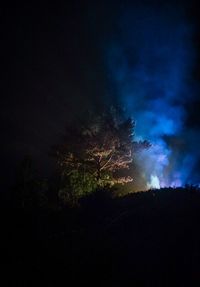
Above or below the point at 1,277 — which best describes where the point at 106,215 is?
above

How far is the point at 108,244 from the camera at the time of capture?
14320mm

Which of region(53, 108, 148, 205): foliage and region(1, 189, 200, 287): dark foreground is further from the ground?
region(53, 108, 148, 205): foliage

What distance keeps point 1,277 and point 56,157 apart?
905 inches

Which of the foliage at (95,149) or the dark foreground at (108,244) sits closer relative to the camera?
the dark foreground at (108,244)

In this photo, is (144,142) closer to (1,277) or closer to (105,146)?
(105,146)

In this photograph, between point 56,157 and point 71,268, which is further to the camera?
point 56,157

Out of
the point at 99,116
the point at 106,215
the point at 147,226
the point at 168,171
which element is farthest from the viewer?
the point at 168,171

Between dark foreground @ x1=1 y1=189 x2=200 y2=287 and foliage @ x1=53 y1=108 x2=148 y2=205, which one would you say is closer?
dark foreground @ x1=1 y1=189 x2=200 y2=287

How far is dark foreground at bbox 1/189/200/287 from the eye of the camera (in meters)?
11.4

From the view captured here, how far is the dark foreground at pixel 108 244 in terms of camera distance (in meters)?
11.4

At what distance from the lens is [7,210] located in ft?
66.6

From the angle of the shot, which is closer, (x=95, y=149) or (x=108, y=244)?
(x=108, y=244)

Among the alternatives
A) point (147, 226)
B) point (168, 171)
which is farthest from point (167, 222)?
point (168, 171)

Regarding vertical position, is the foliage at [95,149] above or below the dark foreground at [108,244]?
above
